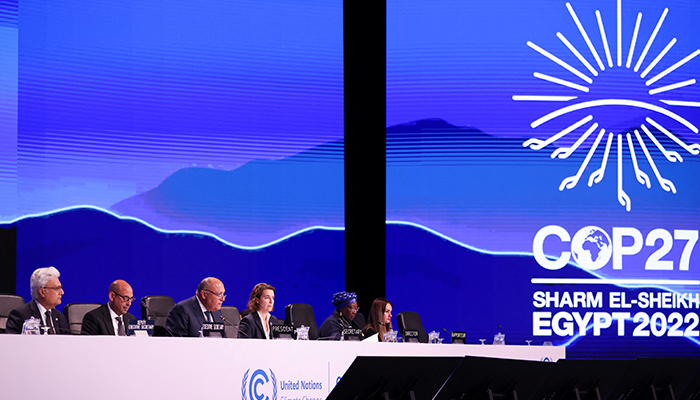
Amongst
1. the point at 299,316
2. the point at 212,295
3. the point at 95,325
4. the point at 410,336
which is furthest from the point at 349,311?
the point at 95,325

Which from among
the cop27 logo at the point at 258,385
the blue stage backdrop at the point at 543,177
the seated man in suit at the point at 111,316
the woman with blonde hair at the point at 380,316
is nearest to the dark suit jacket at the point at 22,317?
the seated man in suit at the point at 111,316

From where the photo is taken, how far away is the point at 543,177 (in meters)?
7.76

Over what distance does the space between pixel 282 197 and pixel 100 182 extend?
1.83 m

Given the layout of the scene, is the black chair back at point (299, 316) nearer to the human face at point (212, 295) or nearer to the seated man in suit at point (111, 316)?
the human face at point (212, 295)

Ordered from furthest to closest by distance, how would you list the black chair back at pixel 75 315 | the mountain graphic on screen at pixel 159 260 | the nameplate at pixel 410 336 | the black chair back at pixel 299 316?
the mountain graphic on screen at pixel 159 260 < the black chair back at pixel 299 316 < the nameplate at pixel 410 336 < the black chair back at pixel 75 315

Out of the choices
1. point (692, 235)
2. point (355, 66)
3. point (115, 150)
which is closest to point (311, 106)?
point (355, 66)

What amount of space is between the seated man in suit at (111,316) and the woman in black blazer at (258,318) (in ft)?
2.51

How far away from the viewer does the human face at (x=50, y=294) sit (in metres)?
4.48

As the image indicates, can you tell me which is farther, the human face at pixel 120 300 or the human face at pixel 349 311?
the human face at pixel 349 311

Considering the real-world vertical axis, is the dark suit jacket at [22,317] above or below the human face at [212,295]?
below

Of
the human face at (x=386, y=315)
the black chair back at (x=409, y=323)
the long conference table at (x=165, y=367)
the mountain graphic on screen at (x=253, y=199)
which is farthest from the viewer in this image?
the mountain graphic on screen at (x=253, y=199)

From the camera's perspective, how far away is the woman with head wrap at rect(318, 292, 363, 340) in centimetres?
561

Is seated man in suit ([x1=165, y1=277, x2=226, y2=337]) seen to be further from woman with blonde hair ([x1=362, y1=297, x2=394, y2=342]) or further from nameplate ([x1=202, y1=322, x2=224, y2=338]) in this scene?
woman with blonde hair ([x1=362, y1=297, x2=394, y2=342])

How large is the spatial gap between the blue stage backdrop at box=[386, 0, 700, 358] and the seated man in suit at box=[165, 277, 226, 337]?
3.14 m
